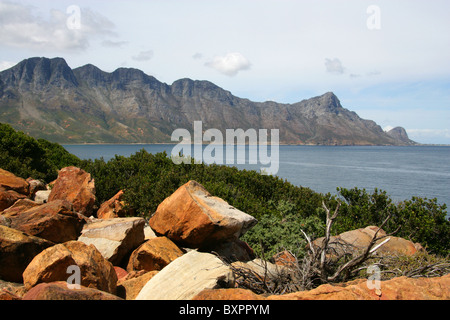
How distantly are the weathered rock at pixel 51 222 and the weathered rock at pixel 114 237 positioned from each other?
331 mm

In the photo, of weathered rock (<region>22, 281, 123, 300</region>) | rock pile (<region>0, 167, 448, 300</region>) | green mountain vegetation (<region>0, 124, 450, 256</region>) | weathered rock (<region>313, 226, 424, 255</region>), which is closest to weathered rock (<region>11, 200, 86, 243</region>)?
rock pile (<region>0, 167, 448, 300</region>)

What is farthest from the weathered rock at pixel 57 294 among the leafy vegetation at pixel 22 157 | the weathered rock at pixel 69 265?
the leafy vegetation at pixel 22 157

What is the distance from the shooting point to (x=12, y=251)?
5.53m

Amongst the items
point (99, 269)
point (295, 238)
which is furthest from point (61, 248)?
point (295, 238)

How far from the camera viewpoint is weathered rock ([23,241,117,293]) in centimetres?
500

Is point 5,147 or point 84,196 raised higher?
point 5,147

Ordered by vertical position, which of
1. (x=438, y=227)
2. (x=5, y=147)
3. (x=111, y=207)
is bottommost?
(x=438, y=227)

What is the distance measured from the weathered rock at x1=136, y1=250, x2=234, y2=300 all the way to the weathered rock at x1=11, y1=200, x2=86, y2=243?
2.83m

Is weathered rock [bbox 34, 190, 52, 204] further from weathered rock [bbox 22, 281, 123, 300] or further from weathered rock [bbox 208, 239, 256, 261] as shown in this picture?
weathered rock [bbox 22, 281, 123, 300]

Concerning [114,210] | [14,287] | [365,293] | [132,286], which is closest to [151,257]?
[132,286]

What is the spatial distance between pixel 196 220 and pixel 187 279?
1997mm

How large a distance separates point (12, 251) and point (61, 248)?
1039mm
